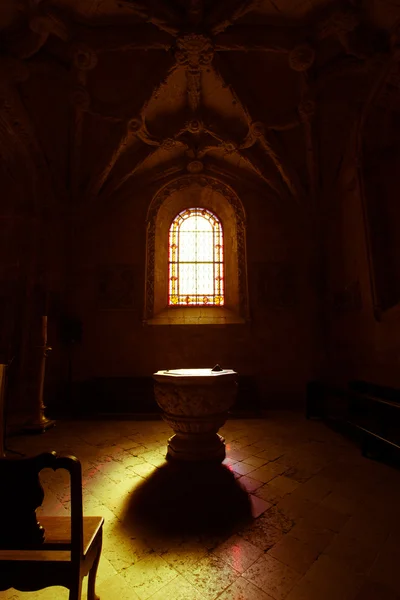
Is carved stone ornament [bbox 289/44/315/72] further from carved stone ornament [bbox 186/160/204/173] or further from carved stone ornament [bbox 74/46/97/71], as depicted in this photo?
carved stone ornament [bbox 74/46/97/71]

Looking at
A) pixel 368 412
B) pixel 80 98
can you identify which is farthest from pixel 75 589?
pixel 80 98

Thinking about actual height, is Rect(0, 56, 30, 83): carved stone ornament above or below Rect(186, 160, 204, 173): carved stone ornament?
above

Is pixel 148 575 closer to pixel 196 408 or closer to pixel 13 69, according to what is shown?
pixel 196 408

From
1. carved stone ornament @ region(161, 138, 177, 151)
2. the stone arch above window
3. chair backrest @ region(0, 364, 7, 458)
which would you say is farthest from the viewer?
the stone arch above window

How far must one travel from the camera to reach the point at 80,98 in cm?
580

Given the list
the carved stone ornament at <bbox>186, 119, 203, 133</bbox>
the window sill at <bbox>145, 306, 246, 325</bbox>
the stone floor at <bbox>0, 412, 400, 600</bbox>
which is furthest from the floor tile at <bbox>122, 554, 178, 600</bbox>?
the carved stone ornament at <bbox>186, 119, 203, 133</bbox>

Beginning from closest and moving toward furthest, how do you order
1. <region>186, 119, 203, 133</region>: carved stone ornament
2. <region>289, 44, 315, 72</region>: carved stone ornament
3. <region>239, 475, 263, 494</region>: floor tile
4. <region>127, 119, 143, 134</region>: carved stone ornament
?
<region>239, 475, 263, 494</region>: floor tile
<region>289, 44, 315, 72</region>: carved stone ornament
<region>127, 119, 143, 134</region>: carved stone ornament
<region>186, 119, 203, 133</region>: carved stone ornament

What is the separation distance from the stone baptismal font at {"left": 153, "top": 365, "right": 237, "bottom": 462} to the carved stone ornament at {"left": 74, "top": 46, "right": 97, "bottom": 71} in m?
5.48

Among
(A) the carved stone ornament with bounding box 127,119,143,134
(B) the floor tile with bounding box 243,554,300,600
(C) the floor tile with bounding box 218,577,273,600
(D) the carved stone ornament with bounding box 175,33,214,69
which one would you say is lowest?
(C) the floor tile with bounding box 218,577,273,600

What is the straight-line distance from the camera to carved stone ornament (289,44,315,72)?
16.7 feet

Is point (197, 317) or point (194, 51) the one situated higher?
point (194, 51)

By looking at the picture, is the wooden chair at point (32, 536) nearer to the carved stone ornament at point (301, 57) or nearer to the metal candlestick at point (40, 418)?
the metal candlestick at point (40, 418)

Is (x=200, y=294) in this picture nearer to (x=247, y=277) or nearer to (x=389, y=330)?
(x=247, y=277)

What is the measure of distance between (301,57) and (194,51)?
1.85 metres
